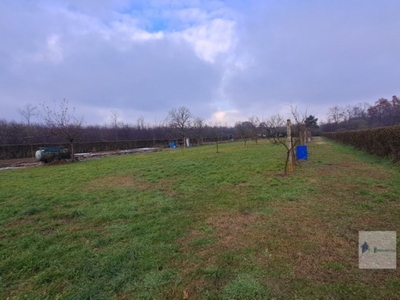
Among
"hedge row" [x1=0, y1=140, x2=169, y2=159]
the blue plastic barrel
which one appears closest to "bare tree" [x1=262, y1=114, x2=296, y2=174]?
the blue plastic barrel

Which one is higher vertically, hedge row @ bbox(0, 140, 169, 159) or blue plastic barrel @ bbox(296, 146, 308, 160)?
hedge row @ bbox(0, 140, 169, 159)

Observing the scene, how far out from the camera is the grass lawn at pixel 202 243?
80.7 inches

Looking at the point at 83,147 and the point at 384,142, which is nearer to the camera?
the point at 384,142

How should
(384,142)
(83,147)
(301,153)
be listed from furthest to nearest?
(83,147) → (301,153) → (384,142)

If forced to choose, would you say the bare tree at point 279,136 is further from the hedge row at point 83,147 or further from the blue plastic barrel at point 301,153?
the hedge row at point 83,147

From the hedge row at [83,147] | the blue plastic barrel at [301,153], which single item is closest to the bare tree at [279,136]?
the blue plastic barrel at [301,153]

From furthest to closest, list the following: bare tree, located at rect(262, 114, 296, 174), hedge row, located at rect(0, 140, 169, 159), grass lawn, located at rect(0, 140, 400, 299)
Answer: hedge row, located at rect(0, 140, 169, 159), bare tree, located at rect(262, 114, 296, 174), grass lawn, located at rect(0, 140, 400, 299)

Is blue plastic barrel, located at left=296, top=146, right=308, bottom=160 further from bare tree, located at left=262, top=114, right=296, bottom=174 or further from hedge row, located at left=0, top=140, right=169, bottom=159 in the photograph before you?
hedge row, located at left=0, top=140, right=169, bottom=159

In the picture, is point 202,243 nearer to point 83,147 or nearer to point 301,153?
point 301,153

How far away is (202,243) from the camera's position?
289 centimetres

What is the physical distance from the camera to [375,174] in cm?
657

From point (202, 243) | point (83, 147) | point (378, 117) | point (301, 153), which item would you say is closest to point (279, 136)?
point (301, 153)

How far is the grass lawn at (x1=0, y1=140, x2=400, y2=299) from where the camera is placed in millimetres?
2049

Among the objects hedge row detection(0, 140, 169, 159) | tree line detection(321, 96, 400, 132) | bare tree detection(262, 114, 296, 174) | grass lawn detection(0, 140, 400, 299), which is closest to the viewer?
grass lawn detection(0, 140, 400, 299)
